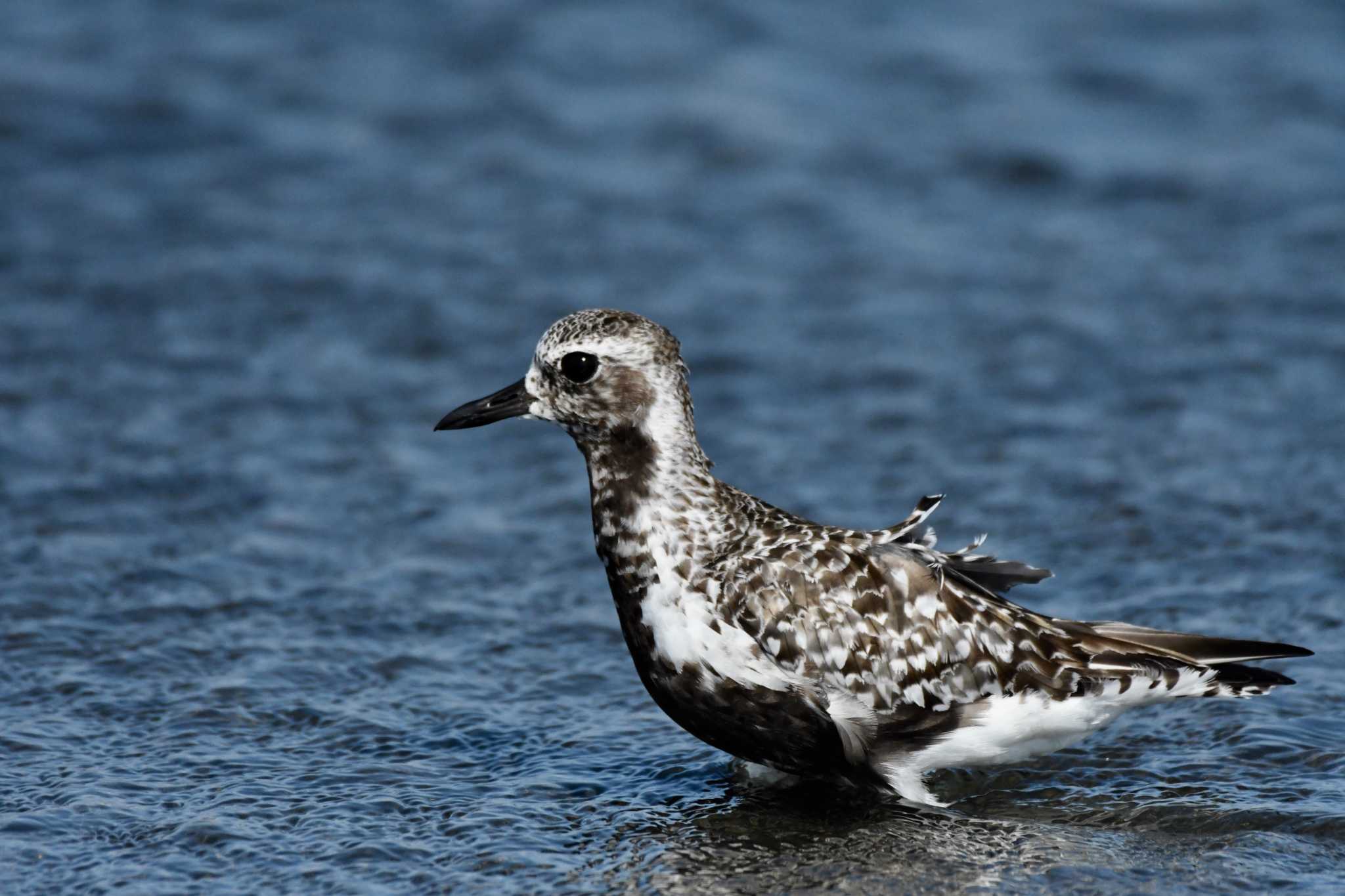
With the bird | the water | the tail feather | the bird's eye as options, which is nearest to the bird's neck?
the bird

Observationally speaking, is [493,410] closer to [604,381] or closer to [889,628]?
[604,381]

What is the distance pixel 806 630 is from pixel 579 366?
5.00 ft

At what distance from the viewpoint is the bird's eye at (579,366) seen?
7758mm

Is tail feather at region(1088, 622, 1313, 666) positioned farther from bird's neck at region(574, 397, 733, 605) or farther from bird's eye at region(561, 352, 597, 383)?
bird's eye at region(561, 352, 597, 383)

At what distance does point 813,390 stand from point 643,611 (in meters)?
5.36

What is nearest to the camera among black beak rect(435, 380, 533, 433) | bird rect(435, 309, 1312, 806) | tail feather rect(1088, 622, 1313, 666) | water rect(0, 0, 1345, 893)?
bird rect(435, 309, 1312, 806)

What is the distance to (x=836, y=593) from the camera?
25.1ft

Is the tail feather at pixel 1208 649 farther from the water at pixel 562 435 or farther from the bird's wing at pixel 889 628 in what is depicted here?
the water at pixel 562 435

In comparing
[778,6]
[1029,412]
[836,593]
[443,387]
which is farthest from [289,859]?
[778,6]

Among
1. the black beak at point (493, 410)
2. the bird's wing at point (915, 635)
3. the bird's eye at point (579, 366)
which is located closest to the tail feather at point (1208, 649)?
the bird's wing at point (915, 635)

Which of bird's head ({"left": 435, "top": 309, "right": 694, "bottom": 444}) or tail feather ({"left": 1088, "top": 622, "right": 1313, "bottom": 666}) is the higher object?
bird's head ({"left": 435, "top": 309, "right": 694, "bottom": 444})

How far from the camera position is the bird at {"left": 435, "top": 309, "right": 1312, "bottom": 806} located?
750 cm

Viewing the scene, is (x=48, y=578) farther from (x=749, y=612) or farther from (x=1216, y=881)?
(x=1216, y=881)

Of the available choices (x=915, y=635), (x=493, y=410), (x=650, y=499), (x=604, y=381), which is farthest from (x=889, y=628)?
(x=493, y=410)
